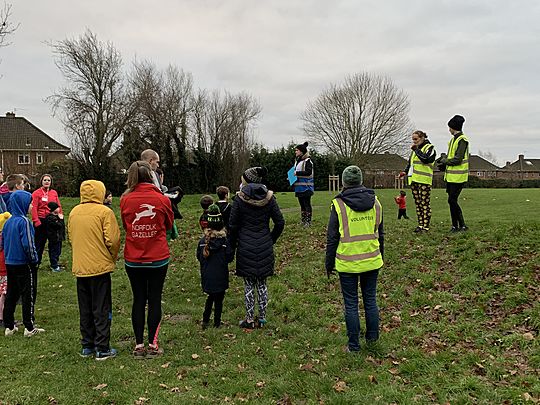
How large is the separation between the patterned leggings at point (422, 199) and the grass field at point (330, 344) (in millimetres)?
928

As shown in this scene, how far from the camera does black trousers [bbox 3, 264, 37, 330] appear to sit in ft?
22.5

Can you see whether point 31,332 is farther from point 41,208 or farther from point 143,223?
point 41,208

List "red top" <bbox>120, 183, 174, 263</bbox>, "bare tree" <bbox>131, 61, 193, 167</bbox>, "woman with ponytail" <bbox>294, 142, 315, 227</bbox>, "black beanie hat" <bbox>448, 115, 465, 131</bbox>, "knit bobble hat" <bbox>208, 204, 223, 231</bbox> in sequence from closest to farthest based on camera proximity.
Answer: "red top" <bbox>120, 183, 174, 263</bbox> → "knit bobble hat" <bbox>208, 204, 223, 231</bbox> → "black beanie hat" <bbox>448, 115, 465, 131</bbox> → "woman with ponytail" <bbox>294, 142, 315, 227</bbox> → "bare tree" <bbox>131, 61, 193, 167</bbox>

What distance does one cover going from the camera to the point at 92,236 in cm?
582

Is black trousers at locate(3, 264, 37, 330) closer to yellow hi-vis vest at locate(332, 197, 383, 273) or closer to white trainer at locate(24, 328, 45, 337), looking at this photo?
white trainer at locate(24, 328, 45, 337)

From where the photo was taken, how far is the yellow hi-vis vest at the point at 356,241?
5.62 meters

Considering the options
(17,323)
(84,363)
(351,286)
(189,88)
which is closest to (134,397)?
(84,363)

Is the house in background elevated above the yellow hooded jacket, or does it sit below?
above

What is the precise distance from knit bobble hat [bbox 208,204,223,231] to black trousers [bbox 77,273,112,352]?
163 centimetres

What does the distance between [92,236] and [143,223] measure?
0.70m

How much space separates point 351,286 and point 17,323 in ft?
18.3

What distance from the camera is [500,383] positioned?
4.85 metres

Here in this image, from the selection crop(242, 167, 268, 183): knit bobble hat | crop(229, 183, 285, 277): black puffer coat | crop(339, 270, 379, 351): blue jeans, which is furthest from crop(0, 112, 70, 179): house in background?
crop(339, 270, 379, 351): blue jeans

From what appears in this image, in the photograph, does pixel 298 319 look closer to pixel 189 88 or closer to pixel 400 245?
pixel 400 245
